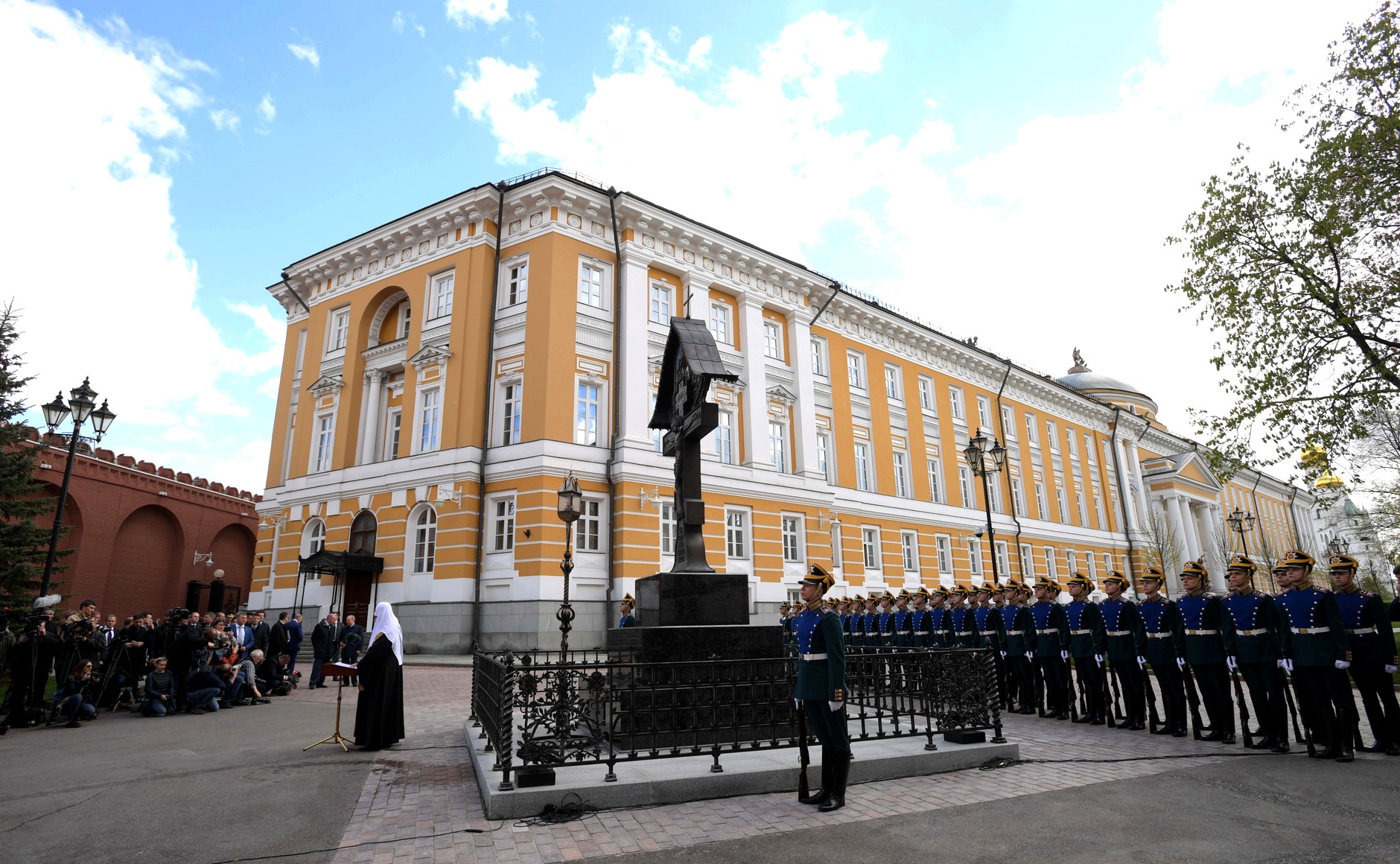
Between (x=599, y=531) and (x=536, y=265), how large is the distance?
29.7 ft

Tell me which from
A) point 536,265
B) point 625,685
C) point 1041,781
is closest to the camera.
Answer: point 1041,781

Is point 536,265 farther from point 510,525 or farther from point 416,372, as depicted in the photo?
point 510,525

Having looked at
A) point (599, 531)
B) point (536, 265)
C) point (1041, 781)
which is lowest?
point (1041, 781)

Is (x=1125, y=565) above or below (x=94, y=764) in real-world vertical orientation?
above

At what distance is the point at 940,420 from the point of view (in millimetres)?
35469

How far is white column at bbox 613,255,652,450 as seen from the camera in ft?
75.6

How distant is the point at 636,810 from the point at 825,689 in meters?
1.82

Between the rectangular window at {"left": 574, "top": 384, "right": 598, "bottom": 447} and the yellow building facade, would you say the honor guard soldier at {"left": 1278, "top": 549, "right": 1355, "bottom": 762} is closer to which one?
the yellow building facade

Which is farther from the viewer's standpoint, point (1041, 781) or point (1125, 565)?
point (1125, 565)

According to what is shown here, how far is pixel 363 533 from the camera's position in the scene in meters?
24.0

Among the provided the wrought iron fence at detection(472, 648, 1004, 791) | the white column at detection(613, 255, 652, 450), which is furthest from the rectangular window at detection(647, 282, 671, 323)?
the wrought iron fence at detection(472, 648, 1004, 791)

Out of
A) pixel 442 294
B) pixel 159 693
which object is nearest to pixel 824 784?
pixel 159 693

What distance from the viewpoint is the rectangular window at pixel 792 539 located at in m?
26.2

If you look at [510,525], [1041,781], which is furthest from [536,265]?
[1041,781]
